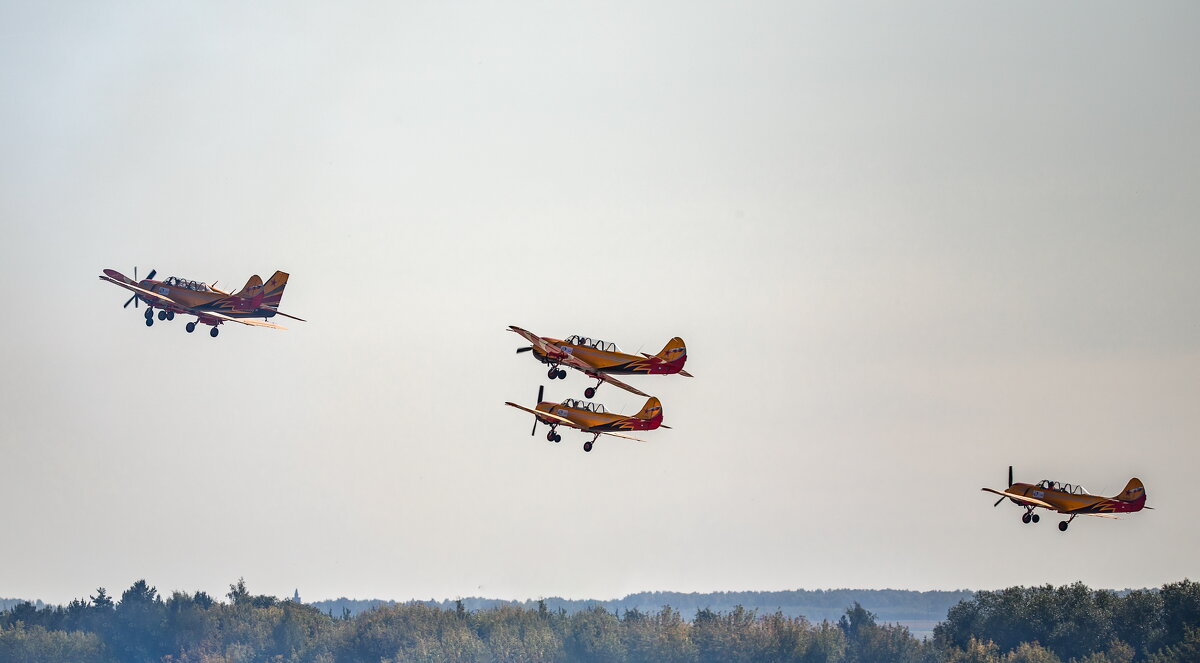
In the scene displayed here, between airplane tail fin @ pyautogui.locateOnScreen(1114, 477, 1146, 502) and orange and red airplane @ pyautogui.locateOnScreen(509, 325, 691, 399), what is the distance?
150 feet

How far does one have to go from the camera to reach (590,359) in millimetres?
113250

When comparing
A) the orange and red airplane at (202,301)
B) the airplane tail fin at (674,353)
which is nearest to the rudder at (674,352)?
the airplane tail fin at (674,353)

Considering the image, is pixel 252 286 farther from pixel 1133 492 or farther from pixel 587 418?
pixel 1133 492

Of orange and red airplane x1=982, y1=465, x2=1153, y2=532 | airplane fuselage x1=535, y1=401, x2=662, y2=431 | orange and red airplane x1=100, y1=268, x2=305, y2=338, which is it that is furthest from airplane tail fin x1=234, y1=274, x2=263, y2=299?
orange and red airplane x1=982, y1=465, x2=1153, y2=532

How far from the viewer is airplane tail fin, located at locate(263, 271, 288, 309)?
136 m

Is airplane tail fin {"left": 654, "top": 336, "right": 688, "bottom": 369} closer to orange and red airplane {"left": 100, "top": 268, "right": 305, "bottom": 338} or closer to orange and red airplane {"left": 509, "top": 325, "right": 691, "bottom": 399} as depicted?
orange and red airplane {"left": 509, "top": 325, "right": 691, "bottom": 399}

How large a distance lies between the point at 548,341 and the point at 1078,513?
51.4 m

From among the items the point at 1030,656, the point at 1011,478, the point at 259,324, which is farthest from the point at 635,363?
the point at 1030,656

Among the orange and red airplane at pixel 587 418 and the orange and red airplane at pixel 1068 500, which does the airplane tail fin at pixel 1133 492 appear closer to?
the orange and red airplane at pixel 1068 500

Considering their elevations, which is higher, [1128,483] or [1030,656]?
[1128,483]

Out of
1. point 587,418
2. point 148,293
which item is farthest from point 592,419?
point 148,293

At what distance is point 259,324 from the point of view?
431 ft

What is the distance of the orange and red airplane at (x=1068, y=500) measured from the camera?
450 ft

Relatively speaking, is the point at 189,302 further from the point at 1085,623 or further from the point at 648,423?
the point at 1085,623
